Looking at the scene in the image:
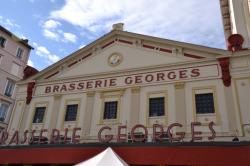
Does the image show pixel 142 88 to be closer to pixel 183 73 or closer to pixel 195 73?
pixel 183 73

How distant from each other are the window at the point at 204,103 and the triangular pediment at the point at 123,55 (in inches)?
102

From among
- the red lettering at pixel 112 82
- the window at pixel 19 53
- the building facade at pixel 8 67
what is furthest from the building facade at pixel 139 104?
the window at pixel 19 53

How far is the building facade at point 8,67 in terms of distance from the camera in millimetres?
33119

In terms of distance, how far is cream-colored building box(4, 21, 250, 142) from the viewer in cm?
1505

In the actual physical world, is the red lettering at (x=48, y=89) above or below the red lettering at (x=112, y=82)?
below

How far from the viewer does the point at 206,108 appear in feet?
50.3

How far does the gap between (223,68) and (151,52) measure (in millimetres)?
5273

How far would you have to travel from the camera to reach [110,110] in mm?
17812

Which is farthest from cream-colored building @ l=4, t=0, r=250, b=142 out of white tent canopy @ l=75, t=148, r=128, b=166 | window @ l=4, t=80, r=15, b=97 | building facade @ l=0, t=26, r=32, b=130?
window @ l=4, t=80, r=15, b=97

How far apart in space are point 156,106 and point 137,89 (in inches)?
72.8

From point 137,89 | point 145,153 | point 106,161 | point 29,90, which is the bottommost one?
point 106,161

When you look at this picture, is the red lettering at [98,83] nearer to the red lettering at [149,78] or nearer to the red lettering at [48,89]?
the red lettering at [149,78]

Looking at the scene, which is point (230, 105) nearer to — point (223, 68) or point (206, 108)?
point (206, 108)

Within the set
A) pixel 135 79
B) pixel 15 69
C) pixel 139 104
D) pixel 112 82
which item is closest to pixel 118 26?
pixel 112 82
